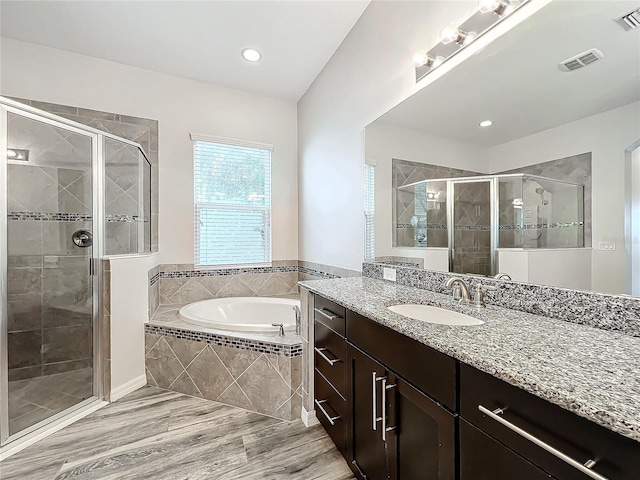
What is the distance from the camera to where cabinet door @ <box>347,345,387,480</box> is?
3.79 ft

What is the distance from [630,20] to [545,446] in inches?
47.8

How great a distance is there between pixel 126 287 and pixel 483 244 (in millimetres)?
2541

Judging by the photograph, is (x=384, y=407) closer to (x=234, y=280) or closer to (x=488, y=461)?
(x=488, y=461)

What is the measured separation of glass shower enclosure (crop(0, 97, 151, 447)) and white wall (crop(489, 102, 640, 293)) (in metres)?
2.94

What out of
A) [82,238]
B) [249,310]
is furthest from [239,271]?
[82,238]

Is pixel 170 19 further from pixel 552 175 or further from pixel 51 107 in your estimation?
pixel 552 175

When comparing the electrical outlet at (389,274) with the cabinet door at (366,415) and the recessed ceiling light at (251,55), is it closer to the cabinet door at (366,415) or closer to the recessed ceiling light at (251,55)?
the cabinet door at (366,415)

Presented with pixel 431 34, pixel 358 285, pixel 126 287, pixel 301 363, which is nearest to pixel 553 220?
pixel 358 285

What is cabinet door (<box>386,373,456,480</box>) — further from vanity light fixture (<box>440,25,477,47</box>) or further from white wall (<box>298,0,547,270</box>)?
vanity light fixture (<box>440,25,477,47</box>)

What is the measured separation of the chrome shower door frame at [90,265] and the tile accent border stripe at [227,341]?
0.40 metres

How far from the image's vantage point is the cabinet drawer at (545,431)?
495 mm

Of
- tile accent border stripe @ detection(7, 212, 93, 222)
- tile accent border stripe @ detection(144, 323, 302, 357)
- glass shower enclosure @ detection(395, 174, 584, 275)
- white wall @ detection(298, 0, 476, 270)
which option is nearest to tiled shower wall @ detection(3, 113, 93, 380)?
tile accent border stripe @ detection(7, 212, 93, 222)

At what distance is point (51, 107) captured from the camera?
2.54m

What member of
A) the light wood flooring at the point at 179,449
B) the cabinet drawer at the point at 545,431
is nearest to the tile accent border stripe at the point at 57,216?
the light wood flooring at the point at 179,449
